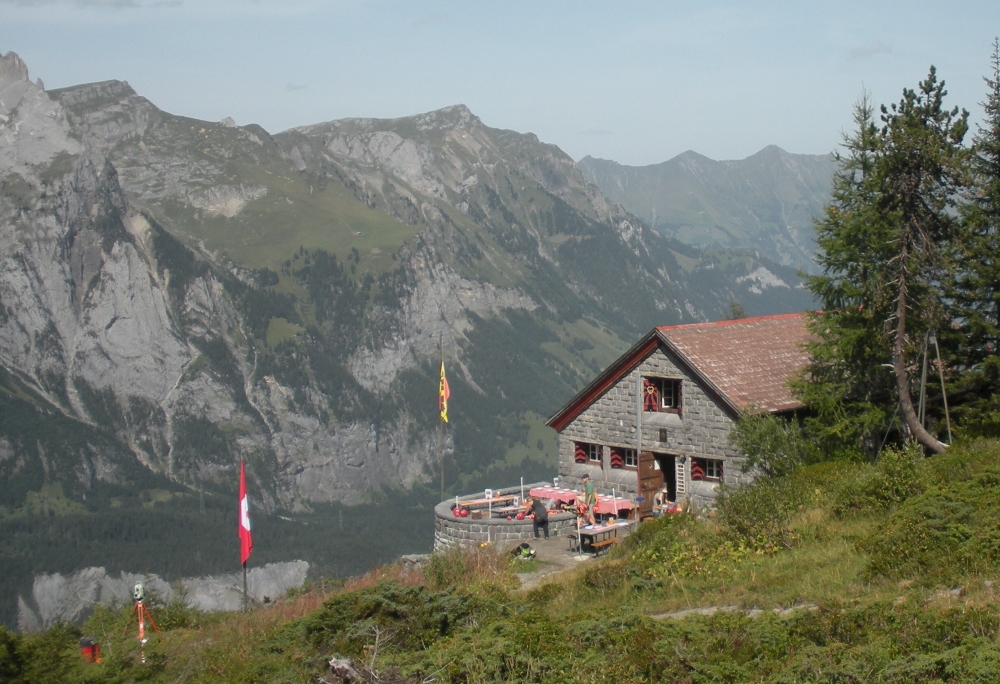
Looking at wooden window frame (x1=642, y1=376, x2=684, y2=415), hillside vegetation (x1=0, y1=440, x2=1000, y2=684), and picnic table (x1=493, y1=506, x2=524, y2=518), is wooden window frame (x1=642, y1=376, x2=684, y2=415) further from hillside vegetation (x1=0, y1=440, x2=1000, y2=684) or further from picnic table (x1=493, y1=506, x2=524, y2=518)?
hillside vegetation (x1=0, y1=440, x2=1000, y2=684)

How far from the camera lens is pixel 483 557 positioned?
77.7 feet

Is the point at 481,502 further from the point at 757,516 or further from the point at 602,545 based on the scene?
the point at 757,516

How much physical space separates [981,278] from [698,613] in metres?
19.3

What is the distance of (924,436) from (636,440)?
386 inches

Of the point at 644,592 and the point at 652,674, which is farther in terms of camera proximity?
the point at 644,592

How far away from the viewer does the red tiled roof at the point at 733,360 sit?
1318 inches

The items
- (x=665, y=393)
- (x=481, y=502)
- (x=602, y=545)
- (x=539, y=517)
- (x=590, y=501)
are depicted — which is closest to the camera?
(x=602, y=545)

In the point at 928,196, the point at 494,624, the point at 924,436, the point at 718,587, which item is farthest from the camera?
the point at 928,196

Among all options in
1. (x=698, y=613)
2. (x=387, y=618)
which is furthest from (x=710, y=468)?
(x=387, y=618)

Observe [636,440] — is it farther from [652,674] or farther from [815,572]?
[652,674]

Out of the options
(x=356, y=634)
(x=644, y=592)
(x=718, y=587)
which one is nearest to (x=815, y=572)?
(x=718, y=587)

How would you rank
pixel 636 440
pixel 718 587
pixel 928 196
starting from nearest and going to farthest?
pixel 718 587 < pixel 928 196 < pixel 636 440

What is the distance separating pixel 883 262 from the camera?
30766 mm

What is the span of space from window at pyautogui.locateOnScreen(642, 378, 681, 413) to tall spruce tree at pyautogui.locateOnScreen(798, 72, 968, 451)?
4365mm
